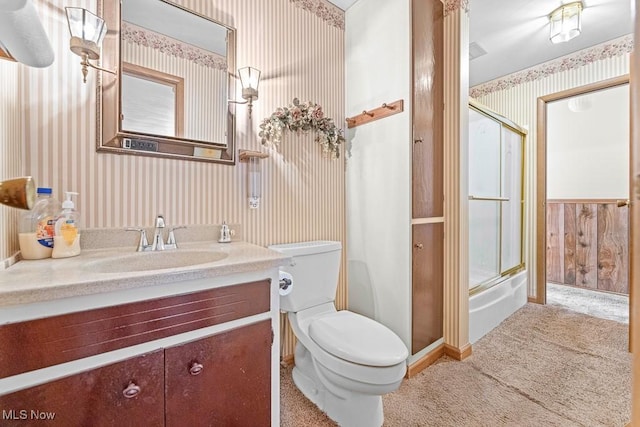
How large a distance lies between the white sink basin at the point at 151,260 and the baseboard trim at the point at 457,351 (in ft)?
5.31

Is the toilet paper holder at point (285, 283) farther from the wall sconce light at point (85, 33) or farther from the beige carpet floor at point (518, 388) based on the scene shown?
the wall sconce light at point (85, 33)

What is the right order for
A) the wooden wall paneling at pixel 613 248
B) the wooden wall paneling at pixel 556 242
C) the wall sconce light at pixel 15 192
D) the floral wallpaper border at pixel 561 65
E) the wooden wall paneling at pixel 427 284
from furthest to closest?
the wooden wall paneling at pixel 556 242
the wooden wall paneling at pixel 613 248
the floral wallpaper border at pixel 561 65
the wooden wall paneling at pixel 427 284
the wall sconce light at pixel 15 192

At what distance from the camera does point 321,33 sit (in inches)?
74.8

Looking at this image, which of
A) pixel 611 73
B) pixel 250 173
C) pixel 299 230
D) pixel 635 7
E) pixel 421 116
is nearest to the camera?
pixel 635 7

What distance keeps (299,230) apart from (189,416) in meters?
1.11

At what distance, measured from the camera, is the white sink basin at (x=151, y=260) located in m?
1.03

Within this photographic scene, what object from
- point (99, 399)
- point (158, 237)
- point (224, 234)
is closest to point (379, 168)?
point (224, 234)

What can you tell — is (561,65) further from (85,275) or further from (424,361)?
(85,275)

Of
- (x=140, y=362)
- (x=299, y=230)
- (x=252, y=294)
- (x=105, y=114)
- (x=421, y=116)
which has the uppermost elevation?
(x=421, y=116)

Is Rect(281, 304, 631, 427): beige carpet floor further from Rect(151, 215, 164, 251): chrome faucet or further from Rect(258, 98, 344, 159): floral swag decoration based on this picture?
Rect(258, 98, 344, 159): floral swag decoration

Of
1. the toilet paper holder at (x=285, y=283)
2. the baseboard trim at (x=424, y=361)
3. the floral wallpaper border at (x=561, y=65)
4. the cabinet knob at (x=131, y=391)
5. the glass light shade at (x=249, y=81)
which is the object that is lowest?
the baseboard trim at (x=424, y=361)

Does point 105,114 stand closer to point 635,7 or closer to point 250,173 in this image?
point 250,173

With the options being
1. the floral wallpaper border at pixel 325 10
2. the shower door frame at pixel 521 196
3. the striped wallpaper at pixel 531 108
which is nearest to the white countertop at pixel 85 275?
the floral wallpaper border at pixel 325 10

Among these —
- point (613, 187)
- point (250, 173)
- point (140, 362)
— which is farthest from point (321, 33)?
point (613, 187)
